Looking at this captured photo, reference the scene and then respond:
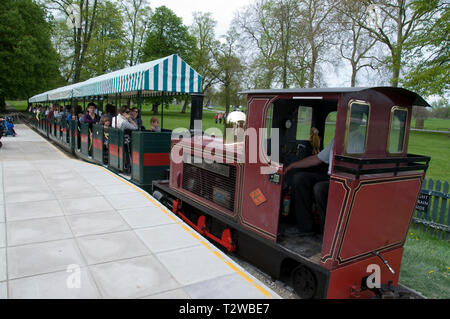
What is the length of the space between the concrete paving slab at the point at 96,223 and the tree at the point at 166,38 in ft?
145

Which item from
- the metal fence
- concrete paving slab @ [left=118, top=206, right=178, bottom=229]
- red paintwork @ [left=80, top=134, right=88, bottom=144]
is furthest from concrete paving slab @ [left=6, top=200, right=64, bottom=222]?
the metal fence

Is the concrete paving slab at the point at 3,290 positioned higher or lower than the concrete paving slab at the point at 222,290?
higher

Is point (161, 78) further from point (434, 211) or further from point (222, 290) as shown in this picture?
point (434, 211)

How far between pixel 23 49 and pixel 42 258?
34017 millimetres

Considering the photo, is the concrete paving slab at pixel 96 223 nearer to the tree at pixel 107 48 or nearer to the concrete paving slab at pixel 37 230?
the concrete paving slab at pixel 37 230

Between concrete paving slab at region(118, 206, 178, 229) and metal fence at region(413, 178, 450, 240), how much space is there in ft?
16.8

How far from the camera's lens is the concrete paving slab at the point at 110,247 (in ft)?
12.8

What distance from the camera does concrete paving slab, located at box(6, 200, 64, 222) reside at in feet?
16.7

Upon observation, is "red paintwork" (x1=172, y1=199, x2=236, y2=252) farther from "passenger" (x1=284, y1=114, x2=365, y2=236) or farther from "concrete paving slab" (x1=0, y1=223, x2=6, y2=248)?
"concrete paving slab" (x1=0, y1=223, x2=6, y2=248)

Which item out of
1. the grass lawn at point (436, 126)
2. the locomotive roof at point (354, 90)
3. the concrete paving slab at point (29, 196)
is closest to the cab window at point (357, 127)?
the locomotive roof at point (354, 90)

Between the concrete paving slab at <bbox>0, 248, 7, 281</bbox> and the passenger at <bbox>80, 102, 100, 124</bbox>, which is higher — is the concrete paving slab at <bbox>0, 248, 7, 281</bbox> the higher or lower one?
the lower one

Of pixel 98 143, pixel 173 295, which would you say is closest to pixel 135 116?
pixel 98 143
